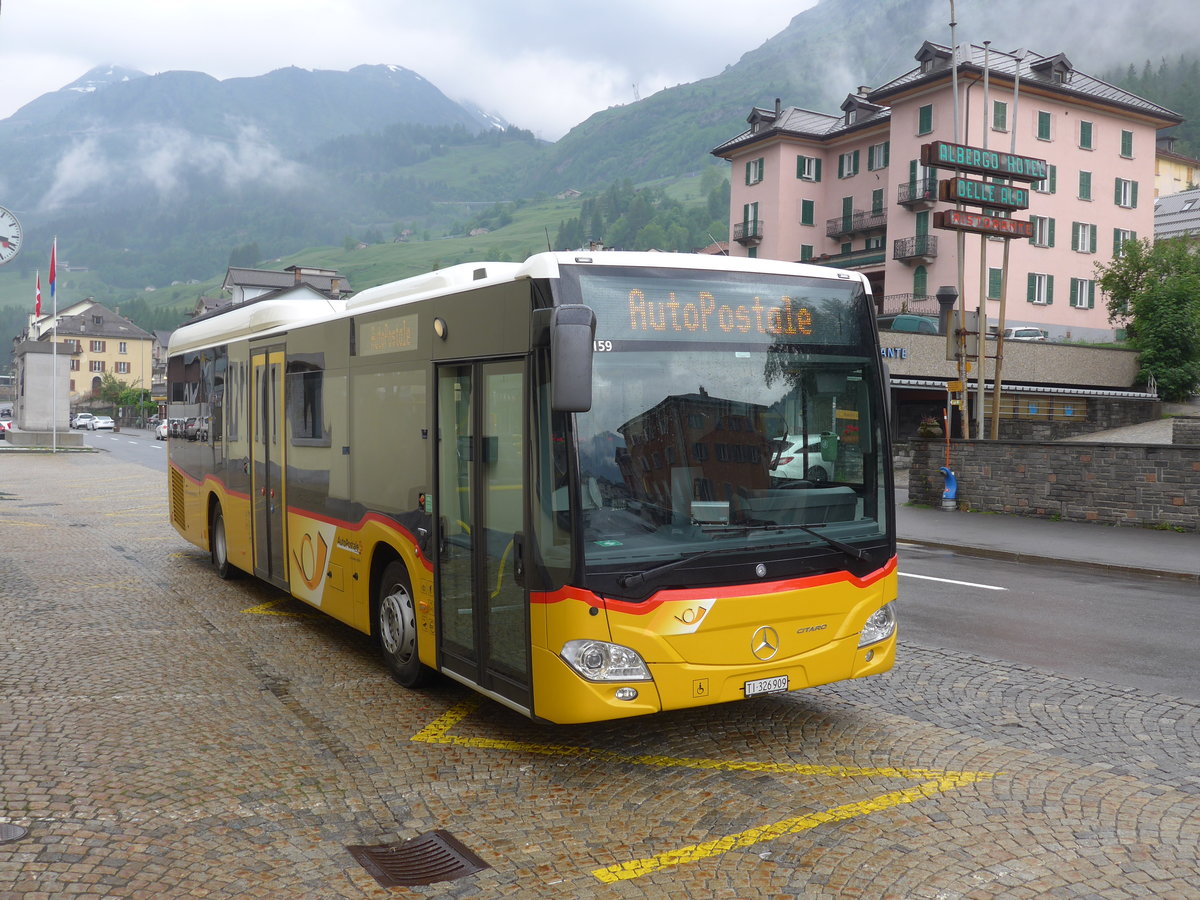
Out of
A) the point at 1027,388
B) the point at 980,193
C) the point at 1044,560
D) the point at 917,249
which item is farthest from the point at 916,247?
the point at 1044,560

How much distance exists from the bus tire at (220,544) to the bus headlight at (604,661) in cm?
745

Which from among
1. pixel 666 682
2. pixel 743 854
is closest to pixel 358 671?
pixel 666 682

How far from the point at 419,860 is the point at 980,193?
81.0 feet

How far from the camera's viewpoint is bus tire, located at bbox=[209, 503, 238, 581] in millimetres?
11938

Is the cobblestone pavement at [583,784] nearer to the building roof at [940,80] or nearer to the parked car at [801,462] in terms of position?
the parked car at [801,462]

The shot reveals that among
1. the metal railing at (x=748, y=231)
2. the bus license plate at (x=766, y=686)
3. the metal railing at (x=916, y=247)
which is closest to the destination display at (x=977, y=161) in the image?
the bus license plate at (x=766, y=686)

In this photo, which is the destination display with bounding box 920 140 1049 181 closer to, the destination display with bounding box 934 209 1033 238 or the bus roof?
the destination display with bounding box 934 209 1033 238

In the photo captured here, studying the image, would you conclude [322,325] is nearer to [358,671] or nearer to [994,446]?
[358,671]

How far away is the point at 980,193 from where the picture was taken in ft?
84.4

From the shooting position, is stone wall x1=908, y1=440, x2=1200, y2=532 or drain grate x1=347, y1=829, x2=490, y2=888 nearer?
drain grate x1=347, y1=829, x2=490, y2=888

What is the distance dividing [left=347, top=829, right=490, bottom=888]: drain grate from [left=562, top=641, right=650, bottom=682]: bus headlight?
104cm

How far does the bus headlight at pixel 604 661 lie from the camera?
541 cm

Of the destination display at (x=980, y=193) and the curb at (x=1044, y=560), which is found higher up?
the destination display at (x=980, y=193)

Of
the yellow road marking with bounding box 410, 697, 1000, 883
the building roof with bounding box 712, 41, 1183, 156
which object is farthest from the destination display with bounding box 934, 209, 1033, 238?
the building roof with bounding box 712, 41, 1183, 156
